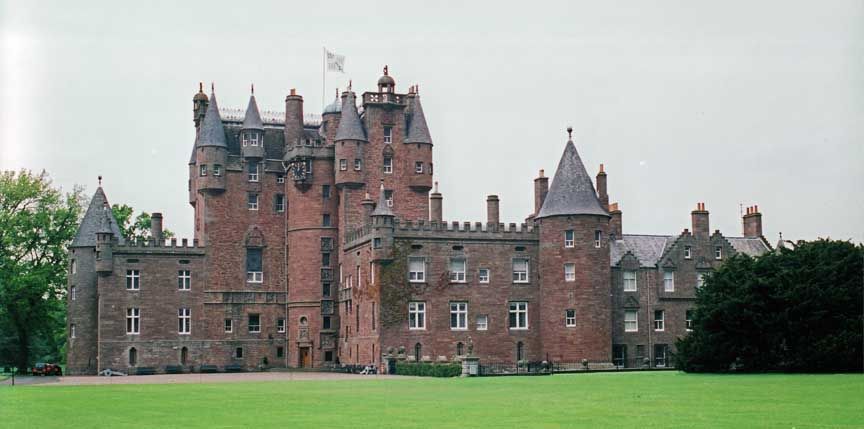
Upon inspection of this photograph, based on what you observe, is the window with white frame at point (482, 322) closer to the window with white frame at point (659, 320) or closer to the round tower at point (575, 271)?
the round tower at point (575, 271)

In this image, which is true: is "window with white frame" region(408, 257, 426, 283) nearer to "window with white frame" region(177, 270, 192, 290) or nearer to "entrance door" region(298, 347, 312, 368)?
"entrance door" region(298, 347, 312, 368)

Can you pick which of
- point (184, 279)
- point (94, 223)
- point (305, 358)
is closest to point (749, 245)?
point (305, 358)

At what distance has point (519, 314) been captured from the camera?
224 ft

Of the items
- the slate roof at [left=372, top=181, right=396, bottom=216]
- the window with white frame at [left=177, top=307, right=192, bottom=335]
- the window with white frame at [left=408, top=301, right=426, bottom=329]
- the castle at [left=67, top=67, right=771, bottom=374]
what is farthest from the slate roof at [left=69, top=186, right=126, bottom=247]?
the window with white frame at [left=408, top=301, right=426, bottom=329]

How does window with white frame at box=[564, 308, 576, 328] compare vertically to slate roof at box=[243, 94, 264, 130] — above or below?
below

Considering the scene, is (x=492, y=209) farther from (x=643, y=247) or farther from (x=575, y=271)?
(x=643, y=247)

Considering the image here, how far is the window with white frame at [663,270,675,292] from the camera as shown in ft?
237

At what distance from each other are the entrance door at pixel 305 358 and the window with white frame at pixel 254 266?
194 inches

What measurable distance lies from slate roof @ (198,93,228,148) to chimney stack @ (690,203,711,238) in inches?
1130

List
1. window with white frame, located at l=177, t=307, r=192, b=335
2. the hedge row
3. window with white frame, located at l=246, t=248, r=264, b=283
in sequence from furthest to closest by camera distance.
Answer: window with white frame, located at l=246, t=248, r=264, b=283
window with white frame, located at l=177, t=307, r=192, b=335
the hedge row

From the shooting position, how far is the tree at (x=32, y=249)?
72.8 meters

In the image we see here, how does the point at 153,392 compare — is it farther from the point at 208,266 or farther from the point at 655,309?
the point at 655,309

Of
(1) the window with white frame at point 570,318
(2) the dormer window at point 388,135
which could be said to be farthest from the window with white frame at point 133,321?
(1) the window with white frame at point 570,318

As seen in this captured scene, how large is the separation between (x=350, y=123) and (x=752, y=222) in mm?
26563
